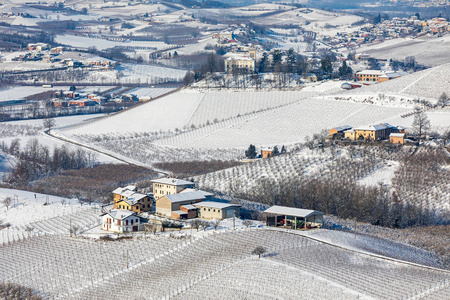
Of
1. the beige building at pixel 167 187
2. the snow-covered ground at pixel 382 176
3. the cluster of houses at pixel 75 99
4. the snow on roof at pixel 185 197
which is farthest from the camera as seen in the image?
the cluster of houses at pixel 75 99

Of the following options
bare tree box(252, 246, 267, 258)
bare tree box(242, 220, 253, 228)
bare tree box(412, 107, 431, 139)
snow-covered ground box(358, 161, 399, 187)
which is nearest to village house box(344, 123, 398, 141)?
A: bare tree box(412, 107, 431, 139)

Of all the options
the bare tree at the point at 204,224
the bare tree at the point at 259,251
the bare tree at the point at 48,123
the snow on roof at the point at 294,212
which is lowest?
the bare tree at the point at 48,123

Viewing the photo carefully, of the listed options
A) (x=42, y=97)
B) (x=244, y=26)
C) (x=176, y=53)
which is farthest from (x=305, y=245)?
(x=244, y=26)

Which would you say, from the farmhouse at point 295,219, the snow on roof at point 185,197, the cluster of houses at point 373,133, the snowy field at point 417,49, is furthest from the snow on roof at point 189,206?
the snowy field at point 417,49

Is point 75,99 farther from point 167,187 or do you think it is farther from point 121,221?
point 121,221

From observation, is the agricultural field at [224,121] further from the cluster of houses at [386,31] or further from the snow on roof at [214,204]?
the cluster of houses at [386,31]

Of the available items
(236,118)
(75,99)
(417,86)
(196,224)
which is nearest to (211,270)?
(196,224)

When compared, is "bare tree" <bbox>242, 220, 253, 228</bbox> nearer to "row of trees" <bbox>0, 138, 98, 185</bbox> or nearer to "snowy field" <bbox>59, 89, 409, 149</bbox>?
"row of trees" <bbox>0, 138, 98, 185</bbox>
